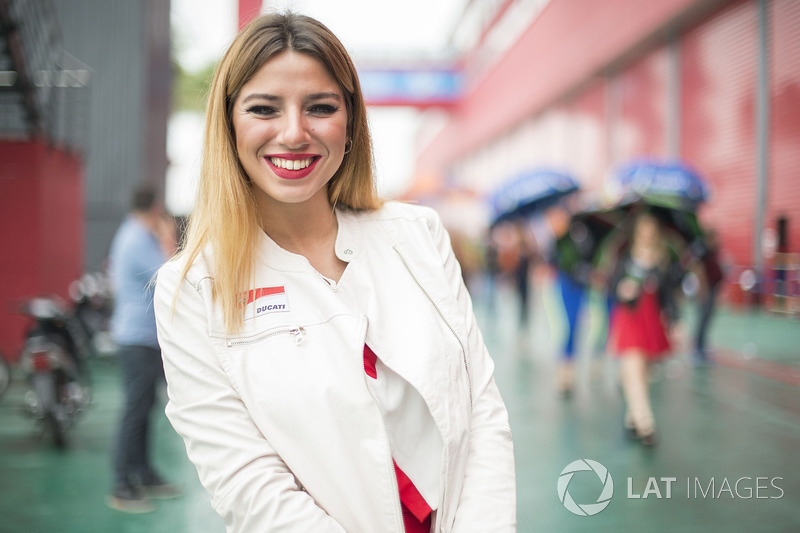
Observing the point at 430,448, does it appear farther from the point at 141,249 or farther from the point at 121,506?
the point at 141,249

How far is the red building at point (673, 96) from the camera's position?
38.5 ft

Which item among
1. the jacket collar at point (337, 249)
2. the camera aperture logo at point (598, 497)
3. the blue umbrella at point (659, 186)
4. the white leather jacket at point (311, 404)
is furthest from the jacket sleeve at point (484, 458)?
the blue umbrella at point (659, 186)

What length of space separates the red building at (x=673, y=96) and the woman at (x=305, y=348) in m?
8.91

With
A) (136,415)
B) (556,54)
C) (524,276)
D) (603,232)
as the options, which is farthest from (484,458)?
(556,54)

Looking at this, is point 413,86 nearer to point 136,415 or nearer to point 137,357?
point 137,357

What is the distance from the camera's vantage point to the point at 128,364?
4914 mm

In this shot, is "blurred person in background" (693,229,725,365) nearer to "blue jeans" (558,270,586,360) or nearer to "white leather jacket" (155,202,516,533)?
"blue jeans" (558,270,586,360)

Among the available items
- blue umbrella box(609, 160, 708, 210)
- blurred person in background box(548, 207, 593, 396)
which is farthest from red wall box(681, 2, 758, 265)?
blurred person in background box(548, 207, 593, 396)

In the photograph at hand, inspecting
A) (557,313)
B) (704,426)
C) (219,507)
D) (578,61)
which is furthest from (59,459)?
(578,61)

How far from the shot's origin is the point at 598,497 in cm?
448

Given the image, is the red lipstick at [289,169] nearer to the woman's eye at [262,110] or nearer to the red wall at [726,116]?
the woman's eye at [262,110]

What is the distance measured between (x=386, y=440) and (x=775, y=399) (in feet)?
20.8

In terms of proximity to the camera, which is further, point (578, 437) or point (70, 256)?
point (70, 256)

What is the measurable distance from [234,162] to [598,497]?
357 cm
